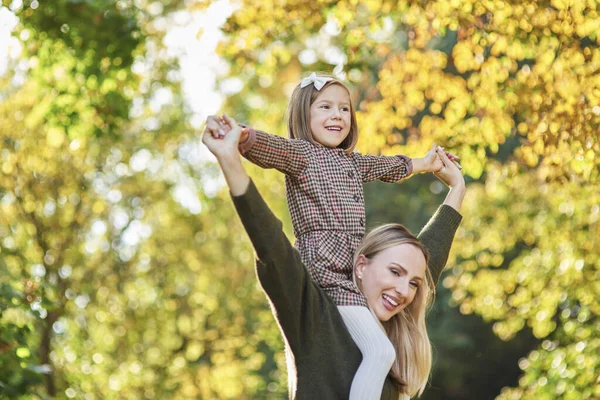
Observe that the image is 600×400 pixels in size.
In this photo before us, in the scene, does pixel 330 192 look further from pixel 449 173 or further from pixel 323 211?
pixel 449 173

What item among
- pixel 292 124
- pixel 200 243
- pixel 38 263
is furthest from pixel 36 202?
pixel 292 124

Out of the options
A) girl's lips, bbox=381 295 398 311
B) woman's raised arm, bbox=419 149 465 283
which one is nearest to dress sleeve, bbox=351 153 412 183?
woman's raised arm, bbox=419 149 465 283

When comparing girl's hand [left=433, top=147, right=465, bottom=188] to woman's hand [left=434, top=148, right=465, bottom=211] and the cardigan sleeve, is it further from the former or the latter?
the cardigan sleeve

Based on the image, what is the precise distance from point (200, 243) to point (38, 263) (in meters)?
3.37

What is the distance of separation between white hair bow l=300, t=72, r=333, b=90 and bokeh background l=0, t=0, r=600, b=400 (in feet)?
7.59

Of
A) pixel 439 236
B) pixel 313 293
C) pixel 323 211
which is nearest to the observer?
pixel 313 293

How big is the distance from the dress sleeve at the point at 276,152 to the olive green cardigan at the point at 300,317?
0.76 feet

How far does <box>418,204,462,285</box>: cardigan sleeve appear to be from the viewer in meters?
3.64

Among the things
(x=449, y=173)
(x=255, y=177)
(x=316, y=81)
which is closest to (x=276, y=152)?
(x=316, y=81)

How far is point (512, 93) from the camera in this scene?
6.39 meters

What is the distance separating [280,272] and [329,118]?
71cm

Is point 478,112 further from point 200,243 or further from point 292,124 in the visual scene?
point 200,243

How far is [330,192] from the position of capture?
125 inches

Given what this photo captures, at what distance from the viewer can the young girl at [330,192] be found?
3.02 metres
